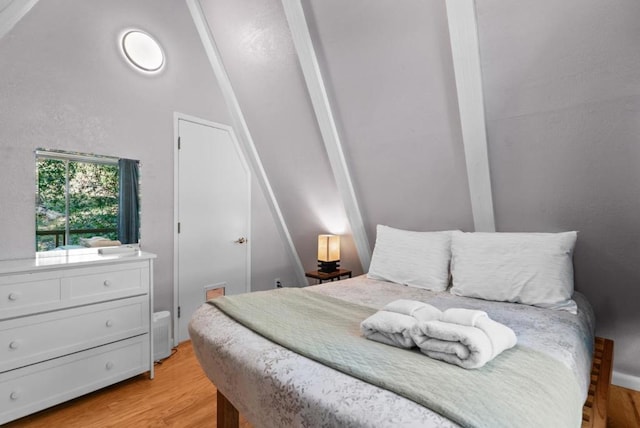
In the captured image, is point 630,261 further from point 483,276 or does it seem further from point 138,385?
point 138,385

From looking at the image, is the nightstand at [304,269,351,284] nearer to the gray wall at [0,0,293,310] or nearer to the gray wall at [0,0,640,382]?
the gray wall at [0,0,640,382]

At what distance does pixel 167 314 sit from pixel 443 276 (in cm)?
218

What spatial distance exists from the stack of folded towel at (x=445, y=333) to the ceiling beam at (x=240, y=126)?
8.00 feet

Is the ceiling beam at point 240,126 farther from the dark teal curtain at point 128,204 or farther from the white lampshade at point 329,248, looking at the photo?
the dark teal curtain at point 128,204

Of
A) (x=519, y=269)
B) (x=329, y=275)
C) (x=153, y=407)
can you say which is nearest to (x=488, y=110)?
(x=519, y=269)

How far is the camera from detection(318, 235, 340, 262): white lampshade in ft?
10.4

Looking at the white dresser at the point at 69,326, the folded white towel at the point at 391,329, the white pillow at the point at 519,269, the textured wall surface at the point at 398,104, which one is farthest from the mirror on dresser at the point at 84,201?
the white pillow at the point at 519,269

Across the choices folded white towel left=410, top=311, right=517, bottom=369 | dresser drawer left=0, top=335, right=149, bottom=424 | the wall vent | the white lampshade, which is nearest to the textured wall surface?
the white lampshade

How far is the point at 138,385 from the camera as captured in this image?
7.16 feet

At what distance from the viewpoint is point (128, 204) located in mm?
2498

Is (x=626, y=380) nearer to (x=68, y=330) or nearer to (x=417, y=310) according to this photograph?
(x=417, y=310)

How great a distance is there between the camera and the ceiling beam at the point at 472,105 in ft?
5.57

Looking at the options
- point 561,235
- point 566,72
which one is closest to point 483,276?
point 561,235

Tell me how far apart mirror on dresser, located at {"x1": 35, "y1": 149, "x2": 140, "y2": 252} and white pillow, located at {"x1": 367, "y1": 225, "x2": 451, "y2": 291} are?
6.44ft
